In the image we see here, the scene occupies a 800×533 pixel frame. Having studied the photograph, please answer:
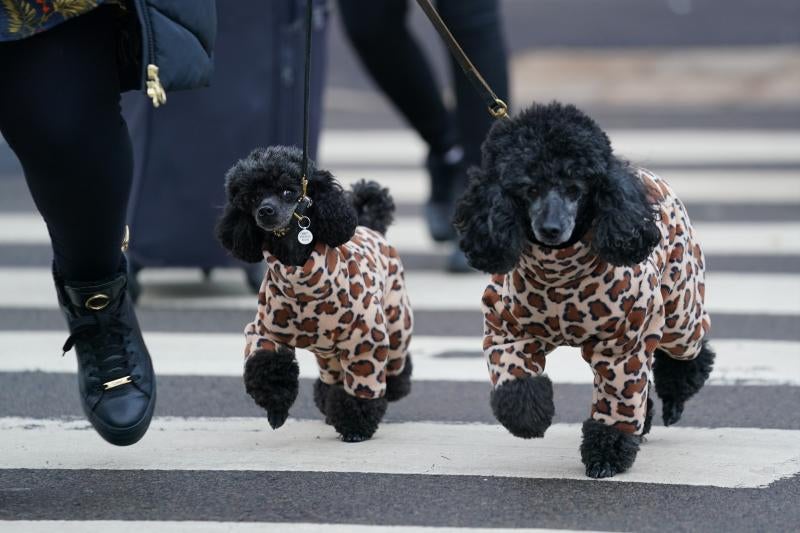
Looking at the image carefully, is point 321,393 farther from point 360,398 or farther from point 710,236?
Answer: point 710,236

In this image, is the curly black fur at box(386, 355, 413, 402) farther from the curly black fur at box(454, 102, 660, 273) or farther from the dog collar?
the curly black fur at box(454, 102, 660, 273)

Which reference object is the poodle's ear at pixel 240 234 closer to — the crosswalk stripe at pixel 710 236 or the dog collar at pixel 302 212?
the dog collar at pixel 302 212

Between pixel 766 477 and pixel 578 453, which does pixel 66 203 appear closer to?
pixel 578 453

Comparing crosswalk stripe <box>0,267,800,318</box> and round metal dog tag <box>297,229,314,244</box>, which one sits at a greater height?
round metal dog tag <box>297,229,314,244</box>

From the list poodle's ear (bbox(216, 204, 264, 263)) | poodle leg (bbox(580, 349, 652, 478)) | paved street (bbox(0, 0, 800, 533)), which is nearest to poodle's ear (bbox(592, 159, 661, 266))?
poodle leg (bbox(580, 349, 652, 478))

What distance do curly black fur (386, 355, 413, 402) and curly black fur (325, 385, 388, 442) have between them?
0.24m

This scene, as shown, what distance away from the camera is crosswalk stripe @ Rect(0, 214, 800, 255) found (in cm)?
698

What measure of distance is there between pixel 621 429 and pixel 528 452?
12.7 inches

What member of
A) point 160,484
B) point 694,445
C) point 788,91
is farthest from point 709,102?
point 160,484

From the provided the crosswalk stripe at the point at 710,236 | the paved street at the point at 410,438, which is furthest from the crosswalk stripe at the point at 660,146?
the paved street at the point at 410,438

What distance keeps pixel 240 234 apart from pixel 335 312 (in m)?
0.30

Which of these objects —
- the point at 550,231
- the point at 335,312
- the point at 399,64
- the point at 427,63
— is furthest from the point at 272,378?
the point at 427,63

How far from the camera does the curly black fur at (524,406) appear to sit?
3.56 m

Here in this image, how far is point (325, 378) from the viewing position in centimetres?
414
